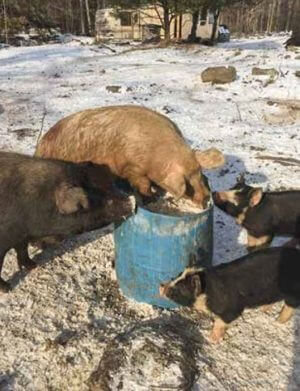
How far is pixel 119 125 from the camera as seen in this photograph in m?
4.94

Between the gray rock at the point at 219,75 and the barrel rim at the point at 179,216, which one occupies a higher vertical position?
the barrel rim at the point at 179,216

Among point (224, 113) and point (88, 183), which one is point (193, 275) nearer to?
point (88, 183)

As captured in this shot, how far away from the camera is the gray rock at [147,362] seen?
3.61 m

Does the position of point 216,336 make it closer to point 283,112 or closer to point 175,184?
point 175,184

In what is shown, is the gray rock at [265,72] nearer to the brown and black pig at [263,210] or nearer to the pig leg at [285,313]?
the brown and black pig at [263,210]

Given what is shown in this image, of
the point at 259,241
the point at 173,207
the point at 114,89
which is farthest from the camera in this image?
the point at 114,89

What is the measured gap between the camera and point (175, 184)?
174 inches

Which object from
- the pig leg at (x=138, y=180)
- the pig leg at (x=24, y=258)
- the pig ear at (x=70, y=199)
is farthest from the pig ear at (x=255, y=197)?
the pig leg at (x=24, y=258)

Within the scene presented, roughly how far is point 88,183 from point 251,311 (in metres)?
1.96

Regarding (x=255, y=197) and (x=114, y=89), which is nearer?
(x=255, y=197)

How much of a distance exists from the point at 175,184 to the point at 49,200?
1.16 metres

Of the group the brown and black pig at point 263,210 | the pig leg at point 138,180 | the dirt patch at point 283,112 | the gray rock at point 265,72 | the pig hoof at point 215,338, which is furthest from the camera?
the gray rock at point 265,72

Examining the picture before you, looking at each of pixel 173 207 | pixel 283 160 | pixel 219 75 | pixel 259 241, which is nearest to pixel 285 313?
pixel 259 241

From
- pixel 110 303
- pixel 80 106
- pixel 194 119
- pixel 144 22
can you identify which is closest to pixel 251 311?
pixel 110 303
